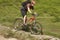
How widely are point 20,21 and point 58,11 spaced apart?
6.33 metres

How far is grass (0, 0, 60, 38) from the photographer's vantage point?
16.9m

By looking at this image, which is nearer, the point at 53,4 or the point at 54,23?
the point at 54,23

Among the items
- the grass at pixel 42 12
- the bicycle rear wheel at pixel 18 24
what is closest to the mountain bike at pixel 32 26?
the bicycle rear wheel at pixel 18 24

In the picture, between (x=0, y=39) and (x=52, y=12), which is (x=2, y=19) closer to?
(x=52, y=12)

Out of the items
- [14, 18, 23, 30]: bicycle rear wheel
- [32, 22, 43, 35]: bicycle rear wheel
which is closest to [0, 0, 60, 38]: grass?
[32, 22, 43, 35]: bicycle rear wheel

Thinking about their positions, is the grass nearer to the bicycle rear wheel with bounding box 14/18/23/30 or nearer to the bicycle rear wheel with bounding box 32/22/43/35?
the bicycle rear wheel with bounding box 32/22/43/35

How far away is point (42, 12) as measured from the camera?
2103 cm

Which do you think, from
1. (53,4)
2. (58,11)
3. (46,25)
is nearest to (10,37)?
(46,25)

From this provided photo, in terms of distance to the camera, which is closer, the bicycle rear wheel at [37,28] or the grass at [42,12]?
the bicycle rear wheel at [37,28]

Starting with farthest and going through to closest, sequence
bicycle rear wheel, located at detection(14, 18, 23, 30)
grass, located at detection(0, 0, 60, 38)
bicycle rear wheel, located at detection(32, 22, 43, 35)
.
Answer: grass, located at detection(0, 0, 60, 38)
bicycle rear wheel, located at detection(14, 18, 23, 30)
bicycle rear wheel, located at detection(32, 22, 43, 35)

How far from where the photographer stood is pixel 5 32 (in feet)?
44.1

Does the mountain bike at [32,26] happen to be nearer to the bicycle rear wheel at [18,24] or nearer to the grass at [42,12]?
the bicycle rear wheel at [18,24]

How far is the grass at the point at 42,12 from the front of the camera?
666 inches

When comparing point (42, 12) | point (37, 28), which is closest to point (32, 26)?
point (37, 28)
